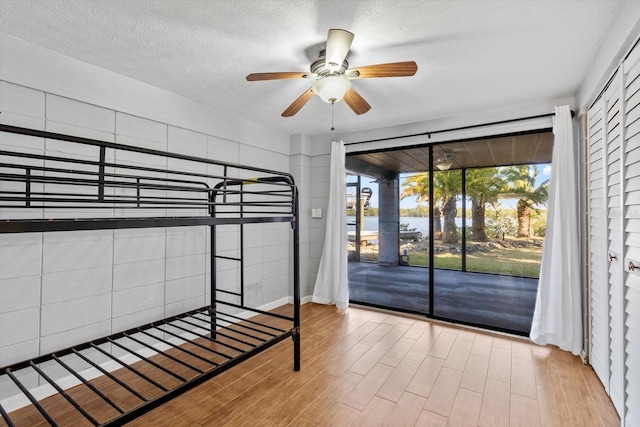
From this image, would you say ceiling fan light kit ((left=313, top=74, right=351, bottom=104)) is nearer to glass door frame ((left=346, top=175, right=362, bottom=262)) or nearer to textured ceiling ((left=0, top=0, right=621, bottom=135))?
textured ceiling ((left=0, top=0, right=621, bottom=135))

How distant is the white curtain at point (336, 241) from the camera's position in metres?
3.62

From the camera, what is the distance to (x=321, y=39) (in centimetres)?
180

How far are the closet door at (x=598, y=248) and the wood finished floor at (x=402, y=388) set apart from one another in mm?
198

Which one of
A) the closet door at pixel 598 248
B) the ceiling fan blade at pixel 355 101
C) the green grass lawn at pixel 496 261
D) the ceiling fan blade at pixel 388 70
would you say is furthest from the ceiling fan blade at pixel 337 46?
the green grass lawn at pixel 496 261

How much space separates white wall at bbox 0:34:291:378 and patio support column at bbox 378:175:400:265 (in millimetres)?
1764

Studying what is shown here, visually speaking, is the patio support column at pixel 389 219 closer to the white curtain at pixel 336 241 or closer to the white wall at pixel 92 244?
Result: the white curtain at pixel 336 241

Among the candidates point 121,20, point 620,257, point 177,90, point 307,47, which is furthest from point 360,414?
point 177,90

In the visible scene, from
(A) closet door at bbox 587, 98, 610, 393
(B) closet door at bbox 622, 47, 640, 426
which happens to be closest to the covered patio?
(A) closet door at bbox 587, 98, 610, 393

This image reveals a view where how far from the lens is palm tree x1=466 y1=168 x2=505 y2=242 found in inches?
123

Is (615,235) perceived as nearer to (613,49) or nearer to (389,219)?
(613,49)

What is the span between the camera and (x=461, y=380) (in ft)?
6.97

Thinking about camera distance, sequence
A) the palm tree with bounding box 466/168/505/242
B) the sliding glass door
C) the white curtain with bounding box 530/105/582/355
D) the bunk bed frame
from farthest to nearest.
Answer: the palm tree with bounding box 466/168/505/242 < the sliding glass door < the white curtain with bounding box 530/105/582/355 < the bunk bed frame

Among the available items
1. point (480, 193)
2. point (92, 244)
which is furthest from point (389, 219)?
point (92, 244)

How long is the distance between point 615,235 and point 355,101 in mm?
1726
